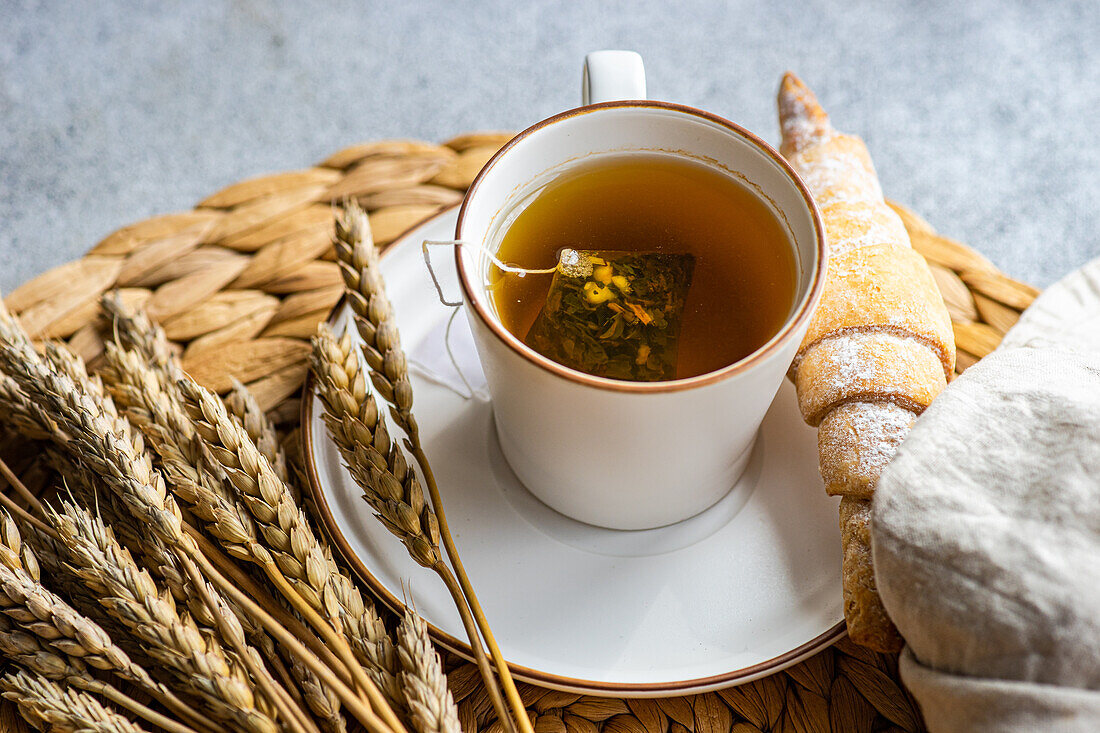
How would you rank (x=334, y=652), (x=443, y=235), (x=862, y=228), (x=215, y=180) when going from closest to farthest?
(x=334, y=652)
(x=862, y=228)
(x=443, y=235)
(x=215, y=180)

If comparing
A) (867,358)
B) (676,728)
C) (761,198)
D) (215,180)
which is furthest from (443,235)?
(215,180)

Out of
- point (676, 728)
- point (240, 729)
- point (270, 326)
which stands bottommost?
point (676, 728)

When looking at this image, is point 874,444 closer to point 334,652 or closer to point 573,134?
point 573,134

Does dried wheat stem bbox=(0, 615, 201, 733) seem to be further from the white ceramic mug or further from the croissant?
the croissant

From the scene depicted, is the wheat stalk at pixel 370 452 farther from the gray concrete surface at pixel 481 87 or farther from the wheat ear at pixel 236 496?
the gray concrete surface at pixel 481 87

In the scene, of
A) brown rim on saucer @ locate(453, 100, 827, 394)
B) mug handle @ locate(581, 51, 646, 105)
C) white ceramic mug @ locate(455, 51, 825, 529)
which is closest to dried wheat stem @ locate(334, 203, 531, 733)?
white ceramic mug @ locate(455, 51, 825, 529)

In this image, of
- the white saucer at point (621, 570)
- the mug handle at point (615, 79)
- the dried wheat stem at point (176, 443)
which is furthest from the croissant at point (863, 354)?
the dried wheat stem at point (176, 443)

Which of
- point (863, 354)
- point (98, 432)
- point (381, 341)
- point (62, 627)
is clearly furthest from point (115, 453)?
point (863, 354)
